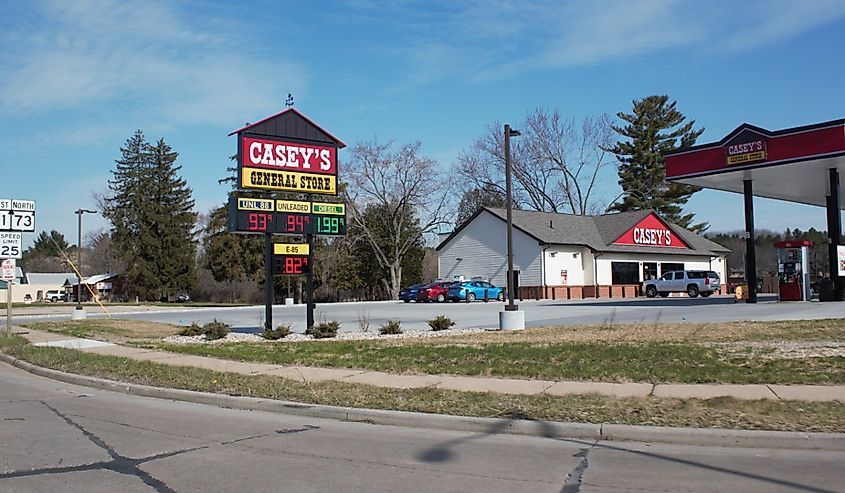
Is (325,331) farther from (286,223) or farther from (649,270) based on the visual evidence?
(649,270)

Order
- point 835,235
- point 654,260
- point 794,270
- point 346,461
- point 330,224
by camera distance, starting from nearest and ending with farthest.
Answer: point 346,461 → point 330,224 → point 835,235 → point 794,270 → point 654,260

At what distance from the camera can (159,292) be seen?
72875 millimetres

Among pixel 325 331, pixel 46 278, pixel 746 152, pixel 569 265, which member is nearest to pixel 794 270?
pixel 746 152

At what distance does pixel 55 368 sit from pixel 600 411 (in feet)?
37.3

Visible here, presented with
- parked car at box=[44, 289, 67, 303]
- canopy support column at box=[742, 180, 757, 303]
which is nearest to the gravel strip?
canopy support column at box=[742, 180, 757, 303]

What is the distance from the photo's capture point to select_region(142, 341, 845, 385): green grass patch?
11.4 m

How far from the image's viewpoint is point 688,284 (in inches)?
1903

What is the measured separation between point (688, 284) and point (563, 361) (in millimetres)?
38072

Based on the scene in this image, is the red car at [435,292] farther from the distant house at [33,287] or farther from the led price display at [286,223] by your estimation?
the distant house at [33,287]

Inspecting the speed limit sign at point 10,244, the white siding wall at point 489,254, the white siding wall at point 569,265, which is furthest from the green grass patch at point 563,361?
the white siding wall at point 569,265

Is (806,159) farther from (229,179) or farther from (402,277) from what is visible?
(229,179)

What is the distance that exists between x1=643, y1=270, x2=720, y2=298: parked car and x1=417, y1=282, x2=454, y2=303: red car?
14.3 m

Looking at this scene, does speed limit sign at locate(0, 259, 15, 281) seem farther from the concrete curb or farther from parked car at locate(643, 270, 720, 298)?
parked car at locate(643, 270, 720, 298)

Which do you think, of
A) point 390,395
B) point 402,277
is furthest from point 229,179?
point 390,395
